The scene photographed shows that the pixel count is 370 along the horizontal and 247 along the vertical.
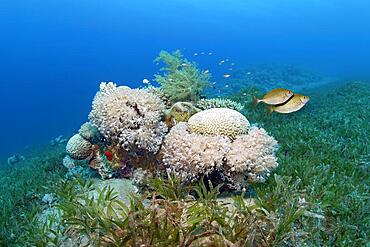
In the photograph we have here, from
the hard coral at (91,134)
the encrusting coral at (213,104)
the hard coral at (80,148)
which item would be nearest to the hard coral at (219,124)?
the encrusting coral at (213,104)

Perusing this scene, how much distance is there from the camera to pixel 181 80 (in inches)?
307

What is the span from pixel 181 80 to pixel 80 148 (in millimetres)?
2683

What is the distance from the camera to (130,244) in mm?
4191

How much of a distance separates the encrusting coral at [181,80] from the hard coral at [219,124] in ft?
5.37

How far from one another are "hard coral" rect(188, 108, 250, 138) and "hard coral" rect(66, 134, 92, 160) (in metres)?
2.46

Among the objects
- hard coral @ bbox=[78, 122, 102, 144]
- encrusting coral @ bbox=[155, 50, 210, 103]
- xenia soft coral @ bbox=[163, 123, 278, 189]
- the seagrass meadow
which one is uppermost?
encrusting coral @ bbox=[155, 50, 210, 103]

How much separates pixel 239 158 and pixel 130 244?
224 cm

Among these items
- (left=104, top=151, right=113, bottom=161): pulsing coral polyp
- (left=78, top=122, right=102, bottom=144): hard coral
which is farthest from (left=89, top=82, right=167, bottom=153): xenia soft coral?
(left=78, top=122, right=102, bottom=144): hard coral

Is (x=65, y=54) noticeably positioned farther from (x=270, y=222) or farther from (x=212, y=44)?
(x=270, y=222)

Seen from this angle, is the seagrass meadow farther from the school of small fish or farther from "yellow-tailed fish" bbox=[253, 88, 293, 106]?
"yellow-tailed fish" bbox=[253, 88, 293, 106]

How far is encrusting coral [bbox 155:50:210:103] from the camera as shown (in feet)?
25.4

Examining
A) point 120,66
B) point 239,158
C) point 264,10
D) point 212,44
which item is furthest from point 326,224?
point 264,10

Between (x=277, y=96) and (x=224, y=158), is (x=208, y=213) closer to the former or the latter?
(x=224, y=158)

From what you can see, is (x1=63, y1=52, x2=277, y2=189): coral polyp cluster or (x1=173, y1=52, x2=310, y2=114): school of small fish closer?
(x1=63, y1=52, x2=277, y2=189): coral polyp cluster
